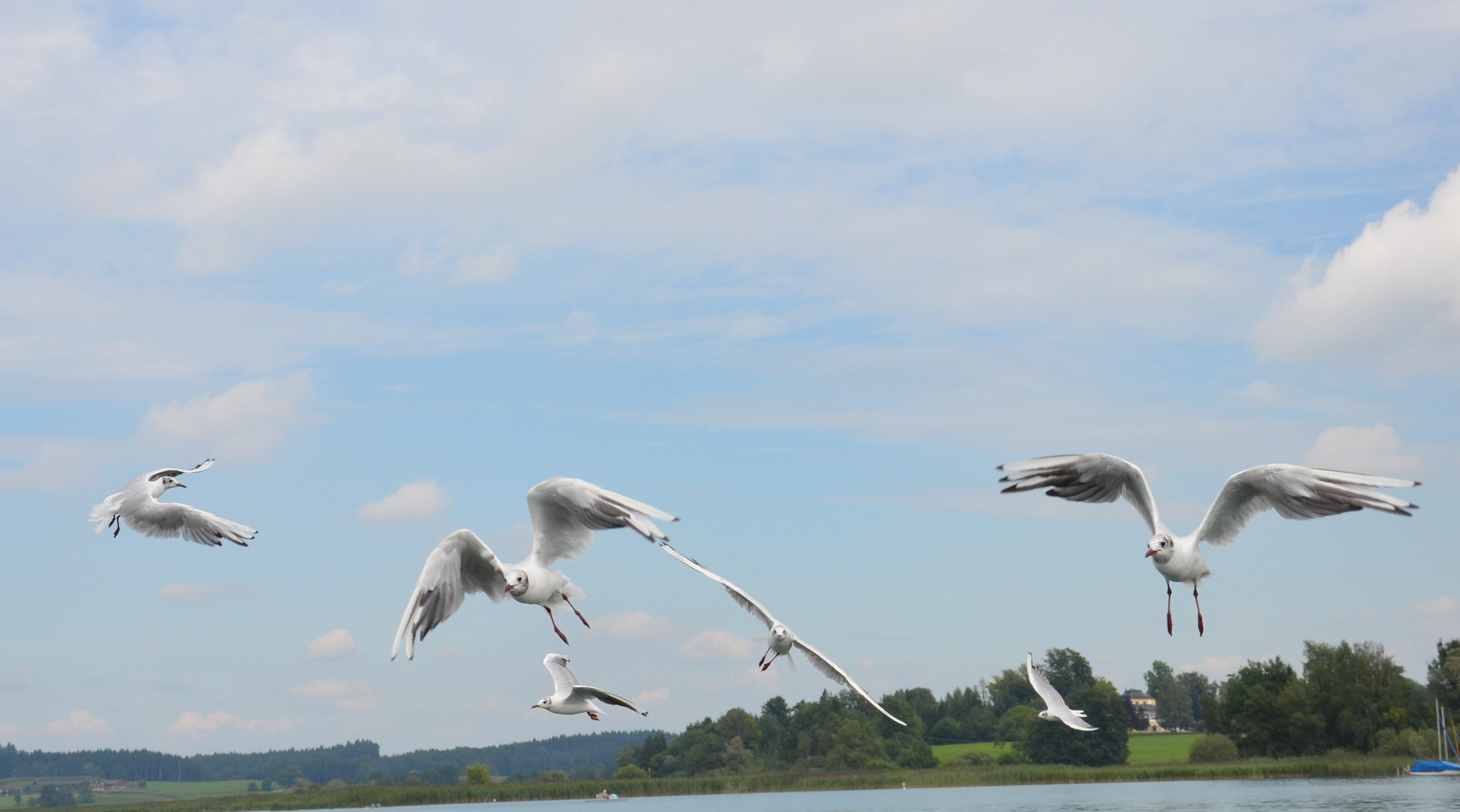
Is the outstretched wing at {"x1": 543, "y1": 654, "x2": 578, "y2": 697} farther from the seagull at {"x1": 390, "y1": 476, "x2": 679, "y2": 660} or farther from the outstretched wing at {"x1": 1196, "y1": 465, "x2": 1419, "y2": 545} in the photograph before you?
the outstretched wing at {"x1": 1196, "y1": 465, "x2": 1419, "y2": 545}

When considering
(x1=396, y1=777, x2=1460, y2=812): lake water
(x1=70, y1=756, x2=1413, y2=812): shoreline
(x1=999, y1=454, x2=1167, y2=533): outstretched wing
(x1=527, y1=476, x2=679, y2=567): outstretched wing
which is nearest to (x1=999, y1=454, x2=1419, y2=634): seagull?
(x1=999, y1=454, x2=1167, y2=533): outstretched wing

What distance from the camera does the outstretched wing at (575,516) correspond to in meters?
14.0

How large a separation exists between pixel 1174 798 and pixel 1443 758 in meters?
16.4

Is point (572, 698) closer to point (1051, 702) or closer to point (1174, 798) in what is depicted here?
point (1051, 702)

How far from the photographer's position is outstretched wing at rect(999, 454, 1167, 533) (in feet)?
55.0

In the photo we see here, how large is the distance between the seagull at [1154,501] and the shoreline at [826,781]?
50696mm

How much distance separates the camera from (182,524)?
73.3 ft

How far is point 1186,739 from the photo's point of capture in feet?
364

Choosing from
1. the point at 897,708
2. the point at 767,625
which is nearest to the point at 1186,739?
the point at 897,708

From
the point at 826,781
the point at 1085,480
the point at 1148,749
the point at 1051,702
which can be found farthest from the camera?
the point at 1148,749

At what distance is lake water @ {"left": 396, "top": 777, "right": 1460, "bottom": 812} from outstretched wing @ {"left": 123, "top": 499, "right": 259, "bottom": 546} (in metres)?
34.6

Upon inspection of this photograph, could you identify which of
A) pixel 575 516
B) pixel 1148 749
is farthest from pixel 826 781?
pixel 575 516

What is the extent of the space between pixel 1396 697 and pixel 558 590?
2700 inches

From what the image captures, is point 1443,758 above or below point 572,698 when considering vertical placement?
below
